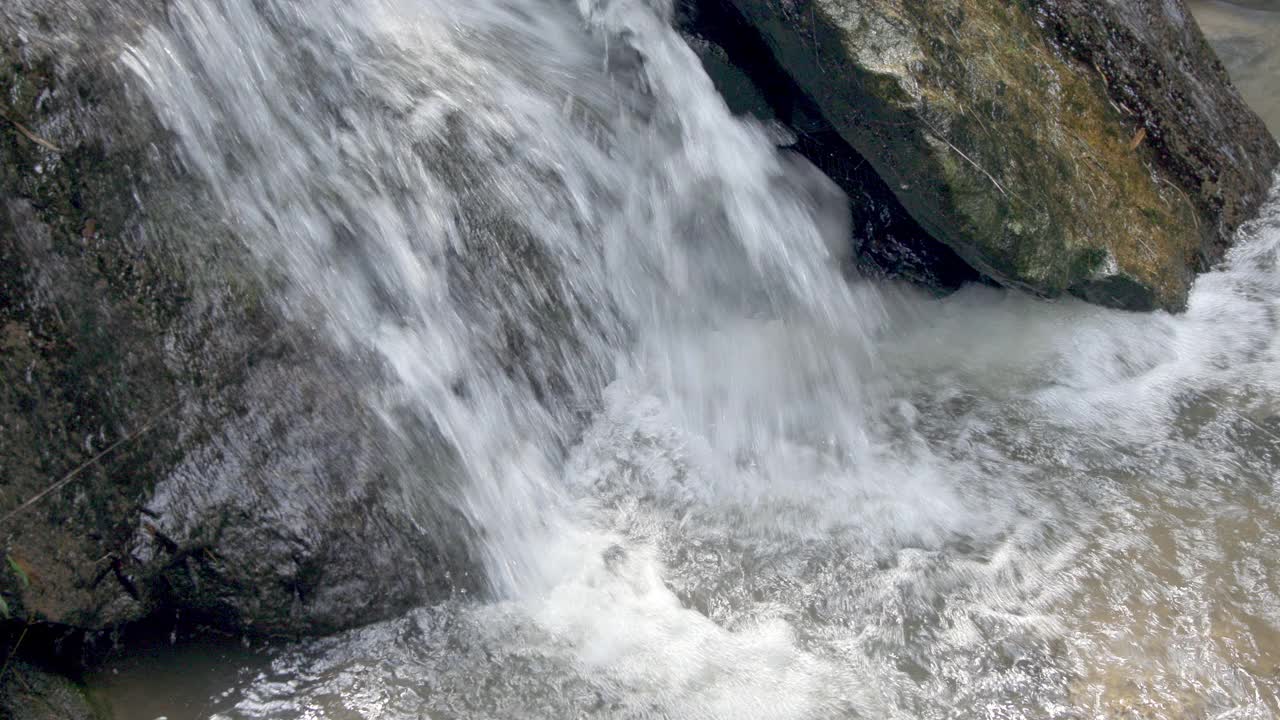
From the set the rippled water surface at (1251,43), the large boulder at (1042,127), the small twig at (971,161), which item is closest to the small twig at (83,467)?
the large boulder at (1042,127)

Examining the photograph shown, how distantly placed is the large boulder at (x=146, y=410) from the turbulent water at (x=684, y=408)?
0.36 ft

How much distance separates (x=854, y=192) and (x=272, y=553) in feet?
8.53

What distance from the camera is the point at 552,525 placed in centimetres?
306

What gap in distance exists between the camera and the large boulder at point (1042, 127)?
346 centimetres

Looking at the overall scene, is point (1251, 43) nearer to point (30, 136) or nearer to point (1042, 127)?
point (1042, 127)

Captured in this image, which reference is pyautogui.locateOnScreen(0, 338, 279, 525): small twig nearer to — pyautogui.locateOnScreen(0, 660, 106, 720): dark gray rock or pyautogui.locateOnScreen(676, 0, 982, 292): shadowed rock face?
pyautogui.locateOnScreen(0, 660, 106, 720): dark gray rock

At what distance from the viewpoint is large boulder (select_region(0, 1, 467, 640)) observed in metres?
2.27

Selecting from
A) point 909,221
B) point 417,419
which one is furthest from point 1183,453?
point 417,419

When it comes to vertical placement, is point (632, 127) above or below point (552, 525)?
above

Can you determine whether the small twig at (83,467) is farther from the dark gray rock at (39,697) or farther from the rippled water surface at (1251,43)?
the rippled water surface at (1251,43)

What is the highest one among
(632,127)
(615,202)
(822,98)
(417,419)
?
(822,98)

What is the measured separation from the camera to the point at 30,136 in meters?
2.27

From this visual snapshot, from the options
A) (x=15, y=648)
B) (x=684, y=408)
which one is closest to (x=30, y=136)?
(x=15, y=648)

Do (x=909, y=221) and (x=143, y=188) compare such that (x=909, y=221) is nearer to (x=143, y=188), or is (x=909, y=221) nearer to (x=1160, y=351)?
(x=1160, y=351)
